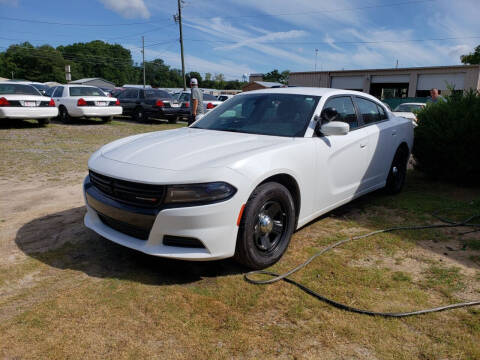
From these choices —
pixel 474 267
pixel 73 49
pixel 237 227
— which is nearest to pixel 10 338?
pixel 237 227

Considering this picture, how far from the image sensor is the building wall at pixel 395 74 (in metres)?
28.0

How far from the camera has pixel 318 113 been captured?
3863 mm

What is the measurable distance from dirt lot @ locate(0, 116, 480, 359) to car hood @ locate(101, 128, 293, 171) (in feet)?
3.07

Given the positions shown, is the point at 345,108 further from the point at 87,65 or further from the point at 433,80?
the point at 87,65

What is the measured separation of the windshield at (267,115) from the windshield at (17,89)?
10.7 metres

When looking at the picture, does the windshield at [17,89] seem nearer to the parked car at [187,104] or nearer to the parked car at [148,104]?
the parked car at [148,104]

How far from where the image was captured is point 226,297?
2.79 metres

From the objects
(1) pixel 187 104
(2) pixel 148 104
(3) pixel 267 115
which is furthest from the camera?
(1) pixel 187 104

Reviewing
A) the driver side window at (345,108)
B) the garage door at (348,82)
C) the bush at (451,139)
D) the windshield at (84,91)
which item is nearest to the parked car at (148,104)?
the windshield at (84,91)

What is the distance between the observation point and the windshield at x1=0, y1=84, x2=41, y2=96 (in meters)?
12.2

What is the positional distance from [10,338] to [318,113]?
125 inches

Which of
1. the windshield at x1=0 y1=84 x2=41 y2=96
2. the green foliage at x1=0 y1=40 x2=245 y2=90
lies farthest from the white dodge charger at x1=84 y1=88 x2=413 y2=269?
the green foliage at x1=0 y1=40 x2=245 y2=90

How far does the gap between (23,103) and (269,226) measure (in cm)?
1207

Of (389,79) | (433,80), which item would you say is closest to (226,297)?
(433,80)
